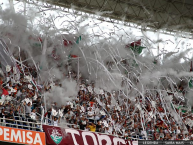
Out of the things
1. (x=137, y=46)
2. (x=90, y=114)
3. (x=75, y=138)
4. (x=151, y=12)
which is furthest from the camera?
(x=151, y=12)

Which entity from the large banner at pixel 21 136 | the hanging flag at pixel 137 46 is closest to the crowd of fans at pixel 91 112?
the large banner at pixel 21 136

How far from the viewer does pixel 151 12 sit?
2586 cm

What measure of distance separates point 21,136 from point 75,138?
213 cm

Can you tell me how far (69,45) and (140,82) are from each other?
3.84 m

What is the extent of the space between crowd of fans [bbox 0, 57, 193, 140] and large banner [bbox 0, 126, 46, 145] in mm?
245

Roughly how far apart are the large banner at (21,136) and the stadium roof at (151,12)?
1125 cm

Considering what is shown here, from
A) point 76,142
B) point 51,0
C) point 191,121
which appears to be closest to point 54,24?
point 76,142

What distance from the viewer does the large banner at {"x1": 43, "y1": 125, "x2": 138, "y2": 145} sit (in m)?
14.0

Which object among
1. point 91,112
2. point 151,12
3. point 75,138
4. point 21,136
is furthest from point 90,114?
point 151,12

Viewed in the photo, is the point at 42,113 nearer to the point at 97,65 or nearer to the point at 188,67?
the point at 97,65

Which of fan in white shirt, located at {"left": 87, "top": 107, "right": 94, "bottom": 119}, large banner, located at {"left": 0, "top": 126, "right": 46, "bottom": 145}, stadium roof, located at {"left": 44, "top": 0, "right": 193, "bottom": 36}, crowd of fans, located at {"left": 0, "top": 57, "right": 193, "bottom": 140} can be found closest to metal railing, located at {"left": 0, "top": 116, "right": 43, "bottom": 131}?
crowd of fans, located at {"left": 0, "top": 57, "right": 193, "bottom": 140}

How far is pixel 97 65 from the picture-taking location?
18.0 m

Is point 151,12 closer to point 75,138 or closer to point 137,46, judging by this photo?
point 137,46

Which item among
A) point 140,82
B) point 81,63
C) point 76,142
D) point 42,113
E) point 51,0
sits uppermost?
point 51,0
